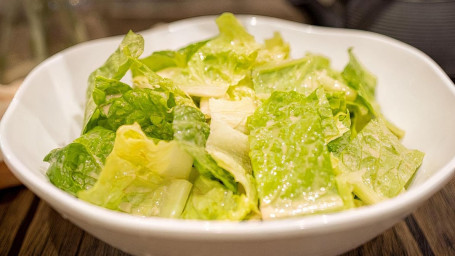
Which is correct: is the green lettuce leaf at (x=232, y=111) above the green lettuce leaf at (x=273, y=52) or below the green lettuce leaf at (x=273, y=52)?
above

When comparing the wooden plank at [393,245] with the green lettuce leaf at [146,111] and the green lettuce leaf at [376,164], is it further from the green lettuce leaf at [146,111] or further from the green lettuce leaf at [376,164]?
the green lettuce leaf at [146,111]

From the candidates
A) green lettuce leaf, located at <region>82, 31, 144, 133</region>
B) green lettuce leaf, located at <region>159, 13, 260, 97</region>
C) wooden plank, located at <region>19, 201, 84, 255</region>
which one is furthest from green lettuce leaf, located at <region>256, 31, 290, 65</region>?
wooden plank, located at <region>19, 201, 84, 255</region>

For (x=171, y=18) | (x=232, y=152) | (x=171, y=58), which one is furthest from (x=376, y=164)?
(x=171, y=18)

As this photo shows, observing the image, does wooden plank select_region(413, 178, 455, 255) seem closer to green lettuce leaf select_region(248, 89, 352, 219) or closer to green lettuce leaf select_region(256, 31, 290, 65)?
green lettuce leaf select_region(248, 89, 352, 219)

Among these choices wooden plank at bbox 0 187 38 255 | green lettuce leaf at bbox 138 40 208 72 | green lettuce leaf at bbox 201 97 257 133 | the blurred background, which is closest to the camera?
green lettuce leaf at bbox 201 97 257 133

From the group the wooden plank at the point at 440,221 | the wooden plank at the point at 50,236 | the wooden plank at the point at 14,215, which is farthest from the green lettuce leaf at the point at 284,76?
the wooden plank at the point at 14,215

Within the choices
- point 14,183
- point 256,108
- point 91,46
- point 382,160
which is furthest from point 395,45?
point 14,183

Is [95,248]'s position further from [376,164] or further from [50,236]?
[376,164]
